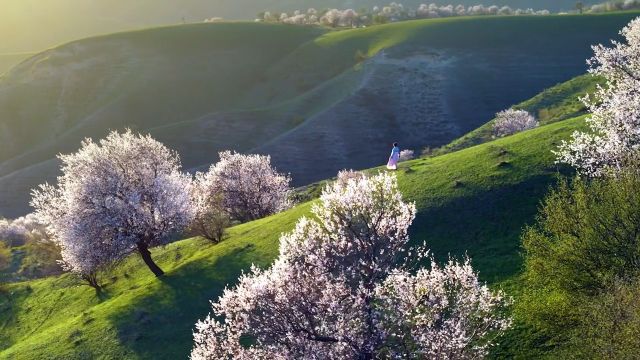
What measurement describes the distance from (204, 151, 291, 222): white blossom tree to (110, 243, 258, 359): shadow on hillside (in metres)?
17.4

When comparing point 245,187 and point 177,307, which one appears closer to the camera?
point 177,307

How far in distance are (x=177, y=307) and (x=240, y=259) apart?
23.3 feet

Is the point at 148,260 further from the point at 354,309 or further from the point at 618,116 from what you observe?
the point at 618,116

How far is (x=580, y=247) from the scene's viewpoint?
28.0 m

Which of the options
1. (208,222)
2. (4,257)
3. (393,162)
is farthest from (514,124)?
(4,257)

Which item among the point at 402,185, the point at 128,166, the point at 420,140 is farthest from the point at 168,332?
the point at 420,140

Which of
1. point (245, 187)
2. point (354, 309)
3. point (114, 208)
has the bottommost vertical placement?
point (245, 187)

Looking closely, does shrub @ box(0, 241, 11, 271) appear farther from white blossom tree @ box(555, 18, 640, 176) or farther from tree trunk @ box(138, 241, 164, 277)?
white blossom tree @ box(555, 18, 640, 176)

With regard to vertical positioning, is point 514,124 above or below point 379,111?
above

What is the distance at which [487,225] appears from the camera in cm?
4247

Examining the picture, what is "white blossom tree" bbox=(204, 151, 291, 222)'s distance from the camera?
69.0m

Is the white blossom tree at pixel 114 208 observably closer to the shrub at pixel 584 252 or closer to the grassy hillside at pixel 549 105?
the shrub at pixel 584 252

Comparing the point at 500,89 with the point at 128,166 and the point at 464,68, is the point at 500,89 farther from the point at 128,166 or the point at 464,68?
the point at 128,166

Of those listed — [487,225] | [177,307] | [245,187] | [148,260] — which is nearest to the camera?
[487,225]
